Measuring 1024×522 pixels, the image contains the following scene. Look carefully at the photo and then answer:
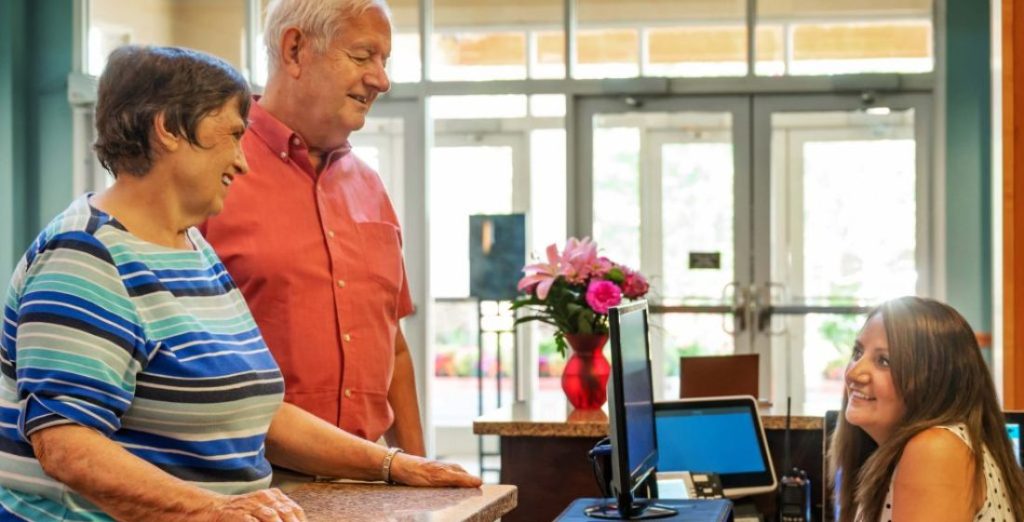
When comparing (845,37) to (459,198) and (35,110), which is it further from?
(35,110)

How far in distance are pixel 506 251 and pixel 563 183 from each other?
477 millimetres

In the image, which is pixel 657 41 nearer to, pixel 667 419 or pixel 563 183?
pixel 563 183

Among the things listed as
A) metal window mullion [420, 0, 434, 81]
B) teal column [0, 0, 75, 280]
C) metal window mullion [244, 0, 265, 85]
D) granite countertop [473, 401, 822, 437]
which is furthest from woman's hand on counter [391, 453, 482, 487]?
teal column [0, 0, 75, 280]

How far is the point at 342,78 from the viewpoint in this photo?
7.22ft

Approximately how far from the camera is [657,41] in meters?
7.16

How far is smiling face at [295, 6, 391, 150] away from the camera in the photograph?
7.22 feet

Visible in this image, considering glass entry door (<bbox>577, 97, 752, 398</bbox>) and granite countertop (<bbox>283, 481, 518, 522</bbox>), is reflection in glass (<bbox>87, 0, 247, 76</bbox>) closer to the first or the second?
glass entry door (<bbox>577, 97, 752, 398</bbox>)

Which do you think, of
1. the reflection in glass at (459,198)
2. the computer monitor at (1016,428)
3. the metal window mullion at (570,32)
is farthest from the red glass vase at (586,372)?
the reflection in glass at (459,198)

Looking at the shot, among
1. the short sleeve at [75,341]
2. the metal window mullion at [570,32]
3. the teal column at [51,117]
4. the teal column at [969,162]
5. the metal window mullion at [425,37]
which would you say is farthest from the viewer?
the teal column at [51,117]

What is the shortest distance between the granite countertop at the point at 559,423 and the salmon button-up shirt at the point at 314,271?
1182 millimetres

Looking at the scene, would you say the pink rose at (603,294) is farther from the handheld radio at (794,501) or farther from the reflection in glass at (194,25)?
the reflection in glass at (194,25)

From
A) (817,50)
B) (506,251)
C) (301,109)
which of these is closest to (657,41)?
(817,50)

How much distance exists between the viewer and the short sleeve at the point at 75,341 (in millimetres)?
1306

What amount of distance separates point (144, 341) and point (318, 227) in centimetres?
84
